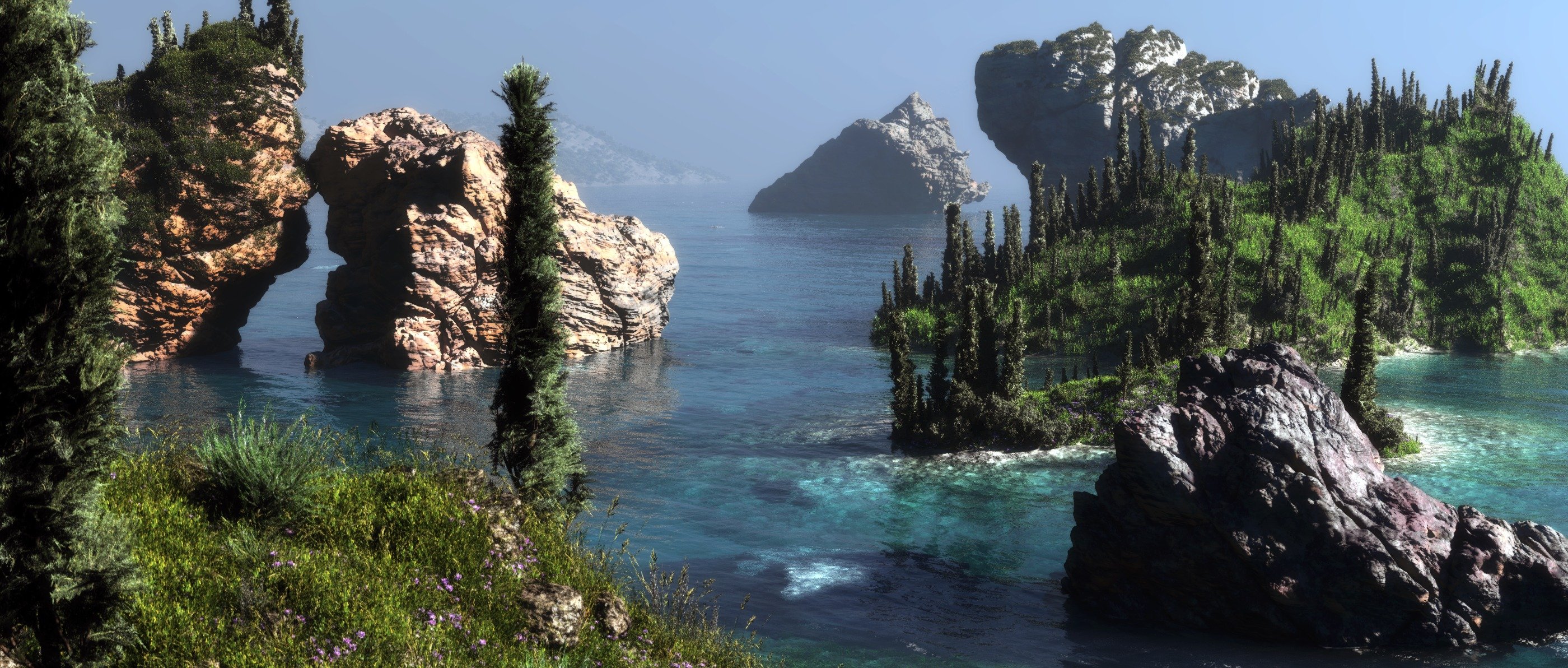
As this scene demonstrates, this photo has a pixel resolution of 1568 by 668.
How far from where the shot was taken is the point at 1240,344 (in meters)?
60.7

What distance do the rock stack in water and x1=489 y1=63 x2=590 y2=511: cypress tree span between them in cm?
4216

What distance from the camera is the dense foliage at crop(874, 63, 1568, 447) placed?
2724 inches

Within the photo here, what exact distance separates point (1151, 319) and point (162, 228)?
5756 centimetres

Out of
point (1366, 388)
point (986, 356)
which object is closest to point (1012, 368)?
point (986, 356)

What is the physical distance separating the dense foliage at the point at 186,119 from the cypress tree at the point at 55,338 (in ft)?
179

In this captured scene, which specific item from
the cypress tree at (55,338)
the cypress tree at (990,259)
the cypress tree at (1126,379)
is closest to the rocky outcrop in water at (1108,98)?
the cypress tree at (990,259)

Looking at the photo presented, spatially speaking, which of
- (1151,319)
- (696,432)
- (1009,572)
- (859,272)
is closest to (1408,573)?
(1009,572)

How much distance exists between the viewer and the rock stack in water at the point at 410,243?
60.8m

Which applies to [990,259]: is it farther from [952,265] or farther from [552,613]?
[552,613]

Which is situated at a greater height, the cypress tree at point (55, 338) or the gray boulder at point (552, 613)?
the cypress tree at point (55, 338)

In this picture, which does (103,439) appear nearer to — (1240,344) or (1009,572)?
(1009,572)

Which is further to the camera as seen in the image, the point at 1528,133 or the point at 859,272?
the point at 859,272

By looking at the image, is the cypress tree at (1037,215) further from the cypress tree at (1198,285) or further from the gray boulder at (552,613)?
the gray boulder at (552,613)

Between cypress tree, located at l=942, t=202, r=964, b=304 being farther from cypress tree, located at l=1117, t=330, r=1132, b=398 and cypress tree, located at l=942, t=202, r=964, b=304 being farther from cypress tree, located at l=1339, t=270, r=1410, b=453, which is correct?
cypress tree, located at l=1339, t=270, r=1410, b=453
